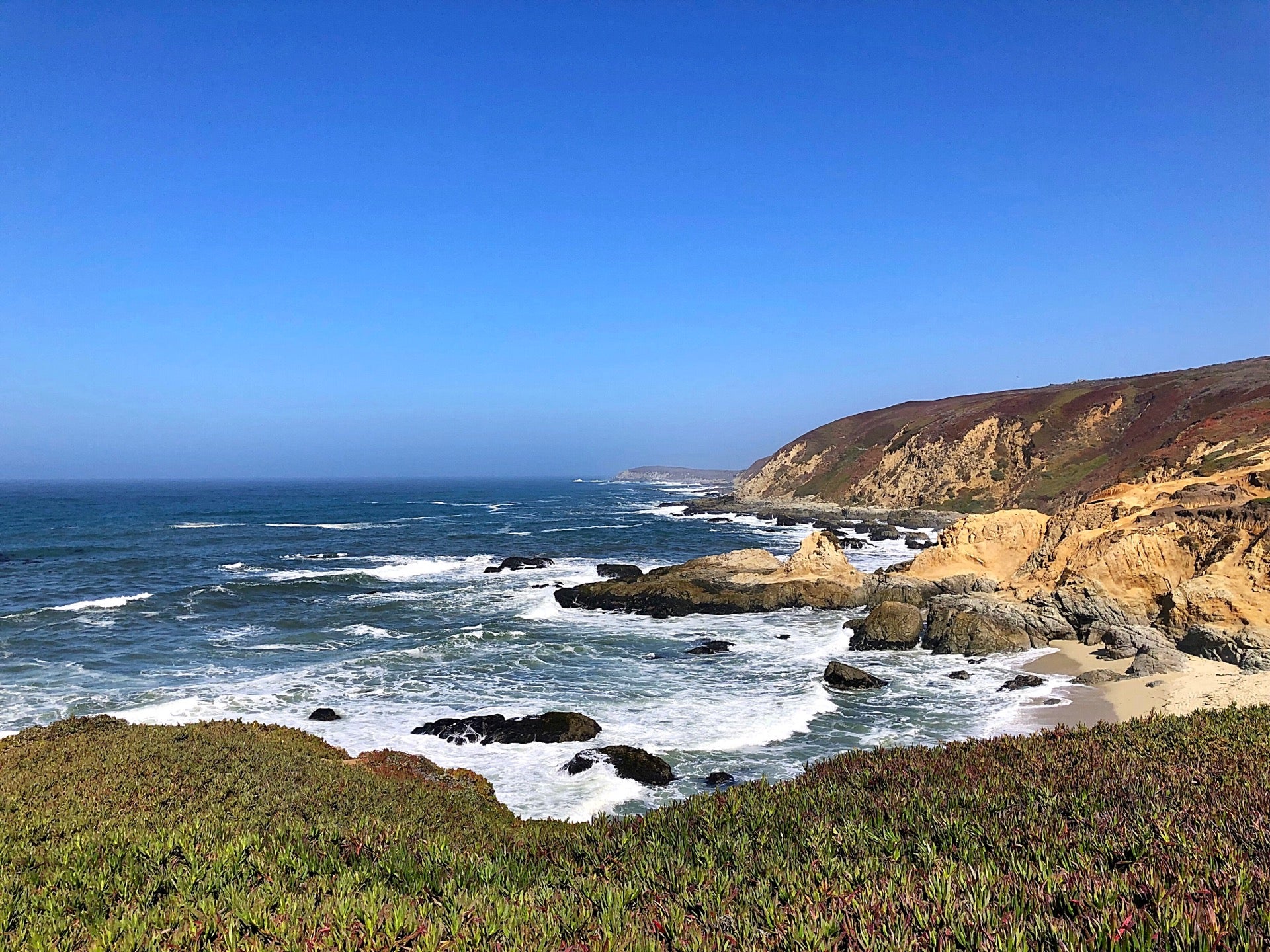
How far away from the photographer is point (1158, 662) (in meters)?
21.9

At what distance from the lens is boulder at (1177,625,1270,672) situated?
20828 mm

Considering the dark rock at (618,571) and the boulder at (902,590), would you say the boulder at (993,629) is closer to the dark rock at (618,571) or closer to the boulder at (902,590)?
the boulder at (902,590)

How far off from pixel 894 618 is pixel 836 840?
24.4 metres

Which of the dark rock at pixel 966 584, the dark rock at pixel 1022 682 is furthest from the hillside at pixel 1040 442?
the dark rock at pixel 1022 682

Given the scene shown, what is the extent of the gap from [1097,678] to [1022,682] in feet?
7.39

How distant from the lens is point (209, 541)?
2625 inches

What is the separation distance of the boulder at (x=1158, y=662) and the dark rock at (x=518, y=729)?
16908 millimetres

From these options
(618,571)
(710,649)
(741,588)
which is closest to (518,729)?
(710,649)

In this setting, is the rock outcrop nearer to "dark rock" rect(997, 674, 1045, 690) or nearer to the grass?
"dark rock" rect(997, 674, 1045, 690)

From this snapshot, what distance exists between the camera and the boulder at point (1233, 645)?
20.8m

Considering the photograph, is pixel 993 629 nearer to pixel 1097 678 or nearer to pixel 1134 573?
pixel 1097 678

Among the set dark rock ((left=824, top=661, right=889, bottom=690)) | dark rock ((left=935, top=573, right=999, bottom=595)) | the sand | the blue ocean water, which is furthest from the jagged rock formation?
dark rock ((left=824, top=661, right=889, bottom=690))

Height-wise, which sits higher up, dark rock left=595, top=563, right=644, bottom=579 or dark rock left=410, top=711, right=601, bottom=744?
dark rock left=595, top=563, right=644, bottom=579

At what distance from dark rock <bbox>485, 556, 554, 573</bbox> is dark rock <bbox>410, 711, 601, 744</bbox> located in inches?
1252
